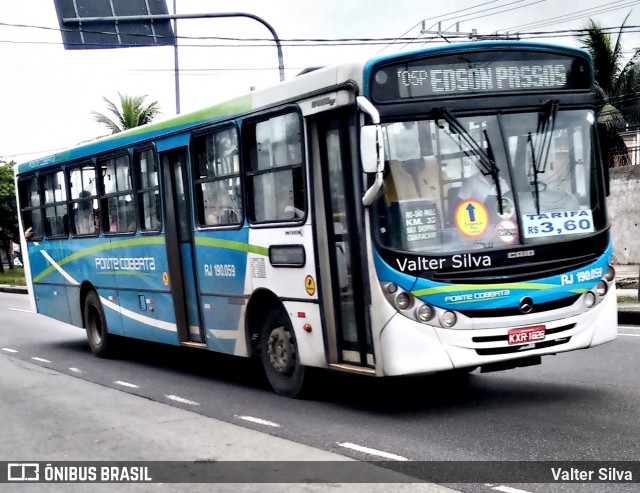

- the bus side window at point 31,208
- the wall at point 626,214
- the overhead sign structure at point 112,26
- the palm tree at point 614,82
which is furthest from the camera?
the palm tree at point 614,82

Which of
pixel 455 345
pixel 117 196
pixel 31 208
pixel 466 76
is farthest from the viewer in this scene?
pixel 31 208

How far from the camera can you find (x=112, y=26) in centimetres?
2000

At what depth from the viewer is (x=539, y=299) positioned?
28.2ft

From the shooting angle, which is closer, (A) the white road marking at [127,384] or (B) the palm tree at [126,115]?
(A) the white road marking at [127,384]

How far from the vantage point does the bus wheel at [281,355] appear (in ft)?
33.1

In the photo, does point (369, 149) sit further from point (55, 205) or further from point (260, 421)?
point (55, 205)

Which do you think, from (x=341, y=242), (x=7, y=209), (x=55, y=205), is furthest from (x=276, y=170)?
(x=7, y=209)

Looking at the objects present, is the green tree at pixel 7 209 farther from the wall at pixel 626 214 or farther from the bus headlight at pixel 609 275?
the bus headlight at pixel 609 275

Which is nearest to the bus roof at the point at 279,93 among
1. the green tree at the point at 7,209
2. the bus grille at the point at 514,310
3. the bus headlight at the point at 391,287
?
the bus headlight at the point at 391,287

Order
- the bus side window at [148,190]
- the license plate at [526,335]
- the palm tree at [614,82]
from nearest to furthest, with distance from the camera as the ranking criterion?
the license plate at [526,335] < the bus side window at [148,190] < the palm tree at [614,82]

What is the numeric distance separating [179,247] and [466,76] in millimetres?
4818

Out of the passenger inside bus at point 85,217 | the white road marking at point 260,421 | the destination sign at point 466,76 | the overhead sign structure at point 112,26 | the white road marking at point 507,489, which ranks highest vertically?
the overhead sign structure at point 112,26

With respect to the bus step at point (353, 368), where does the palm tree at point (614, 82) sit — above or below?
above

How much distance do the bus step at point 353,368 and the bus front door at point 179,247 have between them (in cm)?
313
